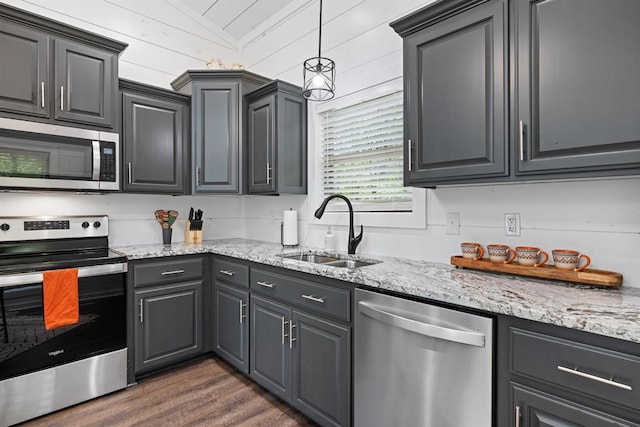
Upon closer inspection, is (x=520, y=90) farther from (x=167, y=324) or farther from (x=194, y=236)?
(x=194, y=236)

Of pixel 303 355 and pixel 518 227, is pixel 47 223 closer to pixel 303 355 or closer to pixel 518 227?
pixel 303 355

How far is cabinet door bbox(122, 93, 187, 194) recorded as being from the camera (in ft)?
8.94

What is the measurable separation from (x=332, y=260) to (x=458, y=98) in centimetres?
138

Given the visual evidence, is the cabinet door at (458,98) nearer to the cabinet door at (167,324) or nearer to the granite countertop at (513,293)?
the granite countertop at (513,293)

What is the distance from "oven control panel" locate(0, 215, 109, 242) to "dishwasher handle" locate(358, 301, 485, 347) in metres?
2.32

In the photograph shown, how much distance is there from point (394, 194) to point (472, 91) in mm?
914

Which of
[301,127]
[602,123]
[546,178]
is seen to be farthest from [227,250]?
[602,123]

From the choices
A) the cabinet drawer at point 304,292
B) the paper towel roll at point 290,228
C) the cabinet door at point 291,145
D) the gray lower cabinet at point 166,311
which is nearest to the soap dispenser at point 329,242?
the paper towel roll at point 290,228

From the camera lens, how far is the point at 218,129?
3021 mm

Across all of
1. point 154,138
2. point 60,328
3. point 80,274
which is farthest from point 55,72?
point 60,328

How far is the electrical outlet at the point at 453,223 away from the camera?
2.00m

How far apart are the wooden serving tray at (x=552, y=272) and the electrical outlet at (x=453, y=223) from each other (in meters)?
Answer: 0.24

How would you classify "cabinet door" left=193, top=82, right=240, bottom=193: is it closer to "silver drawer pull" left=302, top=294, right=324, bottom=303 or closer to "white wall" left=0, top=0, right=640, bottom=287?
"white wall" left=0, top=0, right=640, bottom=287

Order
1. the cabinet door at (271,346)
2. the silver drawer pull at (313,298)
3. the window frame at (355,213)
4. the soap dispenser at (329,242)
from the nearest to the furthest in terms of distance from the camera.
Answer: the silver drawer pull at (313,298)
the cabinet door at (271,346)
the window frame at (355,213)
the soap dispenser at (329,242)
